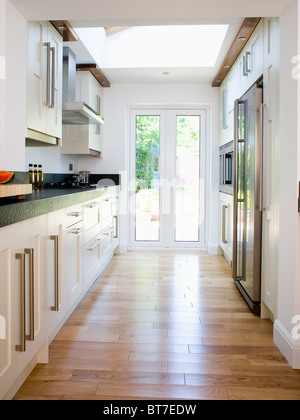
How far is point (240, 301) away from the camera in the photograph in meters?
3.21

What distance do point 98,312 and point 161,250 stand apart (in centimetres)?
269

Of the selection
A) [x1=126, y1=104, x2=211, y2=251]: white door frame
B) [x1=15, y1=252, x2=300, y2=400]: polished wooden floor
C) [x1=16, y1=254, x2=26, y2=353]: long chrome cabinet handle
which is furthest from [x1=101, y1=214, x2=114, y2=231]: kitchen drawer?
[x1=16, y1=254, x2=26, y2=353]: long chrome cabinet handle

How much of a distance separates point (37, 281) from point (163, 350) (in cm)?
89

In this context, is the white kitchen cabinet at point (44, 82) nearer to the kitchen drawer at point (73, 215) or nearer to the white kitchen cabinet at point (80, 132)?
the kitchen drawer at point (73, 215)

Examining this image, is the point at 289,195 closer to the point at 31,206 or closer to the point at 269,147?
the point at 269,147

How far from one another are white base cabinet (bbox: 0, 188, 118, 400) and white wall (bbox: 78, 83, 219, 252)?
86.2 inches

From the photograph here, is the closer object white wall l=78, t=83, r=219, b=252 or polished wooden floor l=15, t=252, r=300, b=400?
polished wooden floor l=15, t=252, r=300, b=400

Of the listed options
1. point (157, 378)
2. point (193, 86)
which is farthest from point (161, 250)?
point (157, 378)

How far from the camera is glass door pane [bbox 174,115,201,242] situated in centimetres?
550

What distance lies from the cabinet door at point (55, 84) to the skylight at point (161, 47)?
1482 mm

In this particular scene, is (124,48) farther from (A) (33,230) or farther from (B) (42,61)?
(A) (33,230)

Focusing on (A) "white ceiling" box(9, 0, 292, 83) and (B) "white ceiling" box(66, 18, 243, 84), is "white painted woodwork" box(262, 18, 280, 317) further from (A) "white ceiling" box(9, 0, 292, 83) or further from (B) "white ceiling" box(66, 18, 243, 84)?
(B) "white ceiling" box(66, 18, 243, 84)

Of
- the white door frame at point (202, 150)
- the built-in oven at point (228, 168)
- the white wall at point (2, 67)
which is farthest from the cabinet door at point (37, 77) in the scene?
A: the white door frame at point (202, 150)

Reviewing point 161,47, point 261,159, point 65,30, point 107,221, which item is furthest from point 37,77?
point 161,47
